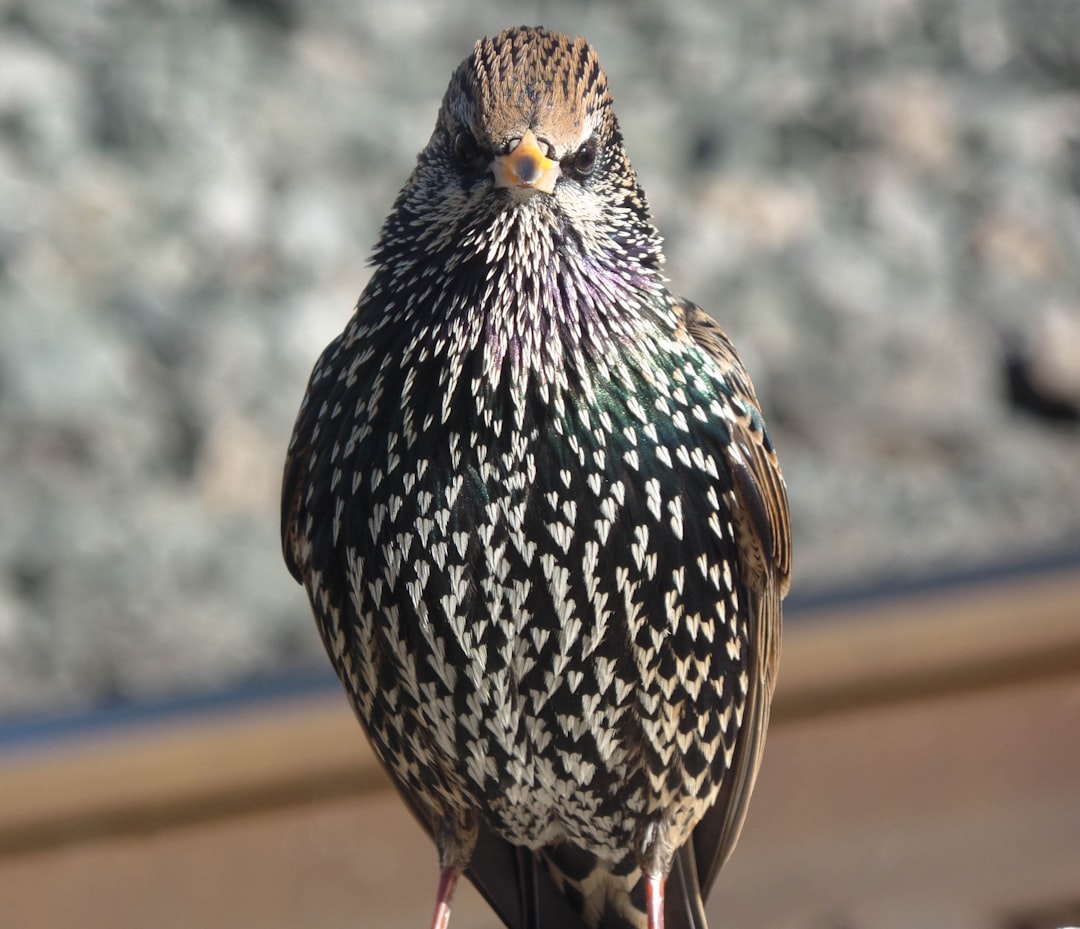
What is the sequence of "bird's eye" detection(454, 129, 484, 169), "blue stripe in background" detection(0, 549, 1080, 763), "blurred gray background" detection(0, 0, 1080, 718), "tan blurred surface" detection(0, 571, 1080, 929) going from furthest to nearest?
1. "blurred gray background" detection(0, 0, 1080, 718)
2. "blue stripe in background" detection(0, 549, 1080, 763)
3. "tan blurred surface" detection(0, 571, 1080, 929)
4. "bird's eye" detection(454, 129, 484, 169)

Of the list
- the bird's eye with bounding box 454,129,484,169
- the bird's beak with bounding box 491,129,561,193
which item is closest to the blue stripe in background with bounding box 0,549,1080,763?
the bird's eye with bounding box 454,129,484,169

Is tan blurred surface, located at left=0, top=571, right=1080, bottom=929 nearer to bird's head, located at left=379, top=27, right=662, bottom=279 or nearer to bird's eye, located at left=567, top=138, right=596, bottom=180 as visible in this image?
bird's head, located at left=379, top=27, right=662, bottom=279

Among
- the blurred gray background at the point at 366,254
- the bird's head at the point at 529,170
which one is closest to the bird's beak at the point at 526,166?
the bird's head at the point at 529,170

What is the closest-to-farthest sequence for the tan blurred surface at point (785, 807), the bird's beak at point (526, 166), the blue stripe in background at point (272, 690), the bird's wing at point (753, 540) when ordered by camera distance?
the bird's beak at point (526, 166) < the bird's wing at point (753, 540) < the tan blurred surface at point (785, 807) < the blue stripe in background at point (272, 690)

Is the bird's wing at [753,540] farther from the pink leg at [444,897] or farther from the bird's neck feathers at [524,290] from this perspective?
the pink leg at [444,897]

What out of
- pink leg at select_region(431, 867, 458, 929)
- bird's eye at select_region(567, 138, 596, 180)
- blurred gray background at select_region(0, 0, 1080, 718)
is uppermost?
blurred gray background at select_region(0, 0, 1080, 718)

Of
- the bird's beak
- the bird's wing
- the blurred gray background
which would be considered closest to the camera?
the bird's beak

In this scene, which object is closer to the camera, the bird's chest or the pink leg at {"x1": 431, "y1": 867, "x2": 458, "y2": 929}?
the bird's chest

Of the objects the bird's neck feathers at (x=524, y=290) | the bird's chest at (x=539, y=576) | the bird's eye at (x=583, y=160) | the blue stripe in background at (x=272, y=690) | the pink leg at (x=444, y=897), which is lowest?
the pink leg at (x=444, y=897)
